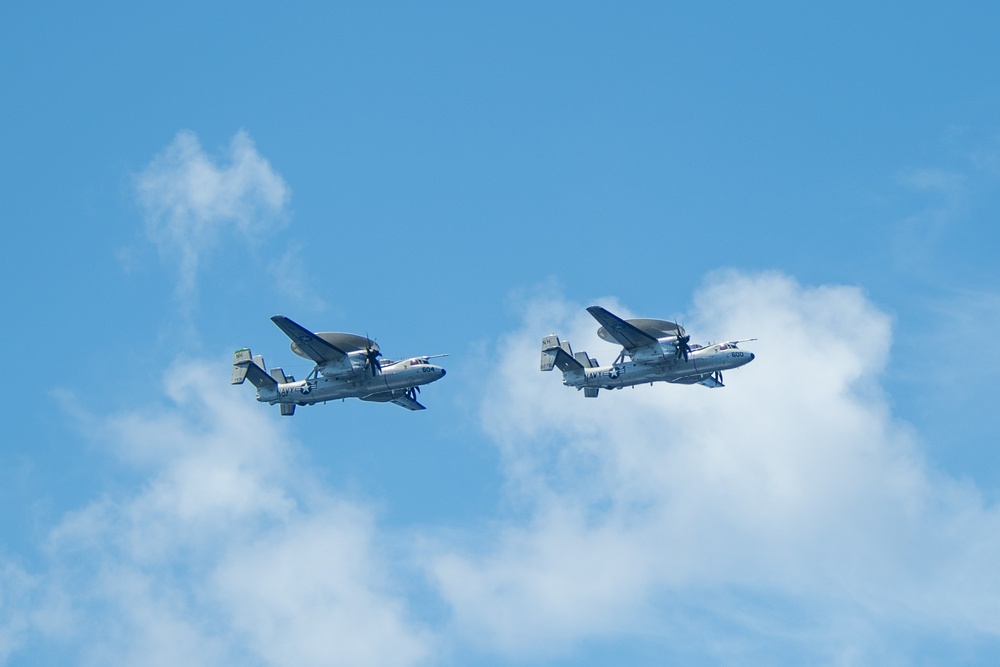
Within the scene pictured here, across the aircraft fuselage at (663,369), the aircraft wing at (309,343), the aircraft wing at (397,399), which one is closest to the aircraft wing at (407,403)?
the aircraft wing at (397,399)

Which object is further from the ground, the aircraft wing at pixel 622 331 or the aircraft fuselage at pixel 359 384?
the aircraft wing at pixel 622 331

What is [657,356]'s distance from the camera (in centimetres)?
13462

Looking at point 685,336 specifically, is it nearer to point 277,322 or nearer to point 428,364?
point 428,364

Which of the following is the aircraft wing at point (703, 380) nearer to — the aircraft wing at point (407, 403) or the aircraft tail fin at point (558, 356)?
the aircraft tail fin at point (558, 356)

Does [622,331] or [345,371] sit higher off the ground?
[622,331]

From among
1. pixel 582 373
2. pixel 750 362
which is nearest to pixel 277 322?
pixel 582 373

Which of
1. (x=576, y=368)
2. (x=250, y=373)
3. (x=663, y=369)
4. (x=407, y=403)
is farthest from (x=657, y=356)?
(x=250, y=373)

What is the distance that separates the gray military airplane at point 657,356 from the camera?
133625mm

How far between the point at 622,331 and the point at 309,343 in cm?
2380

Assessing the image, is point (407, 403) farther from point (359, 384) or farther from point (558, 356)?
point (558, 356)

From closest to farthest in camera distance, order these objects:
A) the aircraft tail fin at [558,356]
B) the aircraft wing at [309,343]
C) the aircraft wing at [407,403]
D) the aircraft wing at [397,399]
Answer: the aircraft wing at [309,343] < the aircraft wing at [397,399] < the aircraft tail fin at [558,356] < the aircraft wing at [407,403]

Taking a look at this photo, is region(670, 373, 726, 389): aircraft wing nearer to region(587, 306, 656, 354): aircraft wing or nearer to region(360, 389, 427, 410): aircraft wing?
region(587, 306, 656, 354): aircraft wing

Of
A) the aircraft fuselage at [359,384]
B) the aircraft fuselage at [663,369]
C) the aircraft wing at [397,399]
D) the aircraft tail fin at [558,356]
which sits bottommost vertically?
the aircraft fuselage at [359,384]

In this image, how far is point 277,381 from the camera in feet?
462
